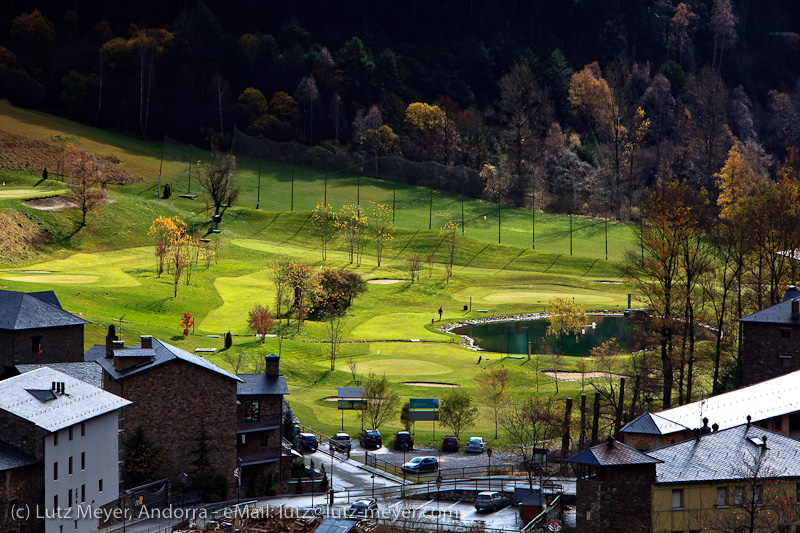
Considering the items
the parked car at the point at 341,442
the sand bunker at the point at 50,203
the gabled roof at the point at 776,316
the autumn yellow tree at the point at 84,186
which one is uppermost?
the autumn yellow tree at the point at 84,186

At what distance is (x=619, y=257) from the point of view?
474 ft

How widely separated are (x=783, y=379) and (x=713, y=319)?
33.7 metres

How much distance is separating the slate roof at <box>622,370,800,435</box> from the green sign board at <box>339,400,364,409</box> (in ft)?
93.6

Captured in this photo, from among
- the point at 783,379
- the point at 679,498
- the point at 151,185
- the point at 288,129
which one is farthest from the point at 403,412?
the point at 288,129

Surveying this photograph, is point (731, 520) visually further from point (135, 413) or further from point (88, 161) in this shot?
point (88, 161)

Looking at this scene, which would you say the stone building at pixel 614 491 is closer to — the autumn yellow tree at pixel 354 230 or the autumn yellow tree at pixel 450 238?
the autumn yellow tree at pixel 450 238

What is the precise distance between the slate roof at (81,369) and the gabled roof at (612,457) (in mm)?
30939

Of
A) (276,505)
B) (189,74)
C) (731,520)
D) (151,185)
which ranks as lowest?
(276,505)

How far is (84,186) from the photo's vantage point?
13050 cm

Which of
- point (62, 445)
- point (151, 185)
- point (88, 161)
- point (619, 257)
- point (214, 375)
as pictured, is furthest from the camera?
point (151, 185)

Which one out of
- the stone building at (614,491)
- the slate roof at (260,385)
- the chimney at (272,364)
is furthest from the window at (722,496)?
the chimney at (272,364)

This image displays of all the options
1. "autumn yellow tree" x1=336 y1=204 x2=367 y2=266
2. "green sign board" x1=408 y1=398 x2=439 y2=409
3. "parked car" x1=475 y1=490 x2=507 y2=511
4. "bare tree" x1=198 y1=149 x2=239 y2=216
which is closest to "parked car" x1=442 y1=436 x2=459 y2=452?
"green sign board" x1=408 y1=398 x2=439 y2=409

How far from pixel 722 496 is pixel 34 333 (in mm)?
42864

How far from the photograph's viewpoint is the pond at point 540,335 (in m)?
104
